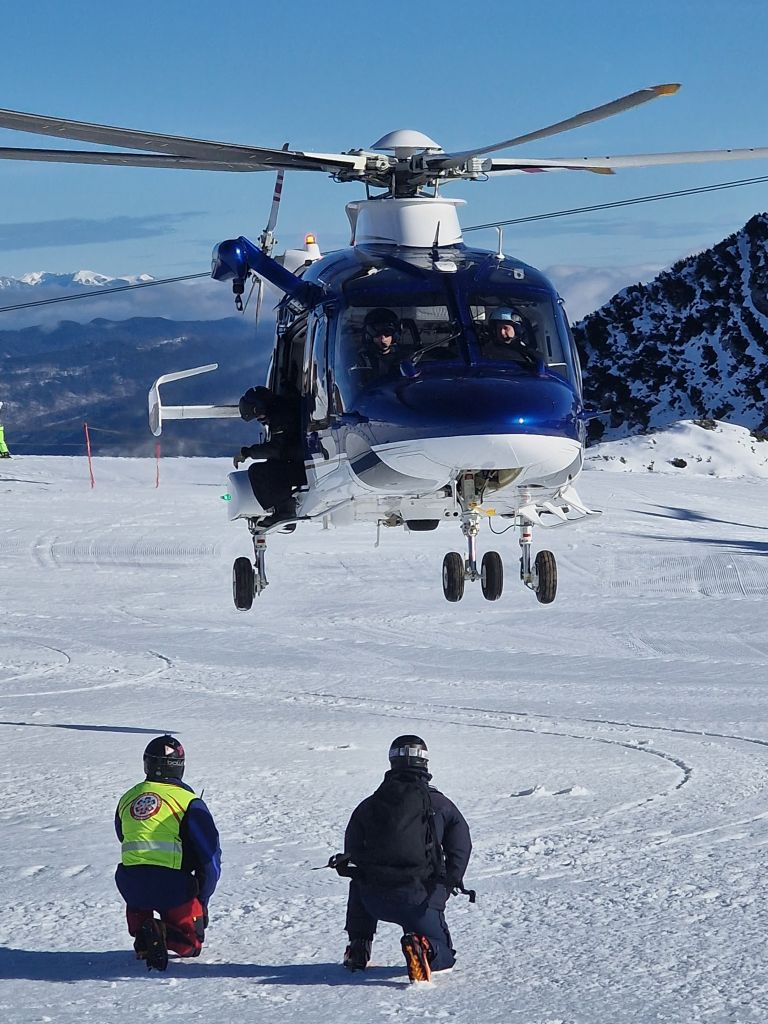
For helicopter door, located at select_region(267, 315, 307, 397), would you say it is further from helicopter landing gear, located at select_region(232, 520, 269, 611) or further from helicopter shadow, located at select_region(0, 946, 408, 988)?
helicopter shadow, located at select_region(0, 946, 408, 988)

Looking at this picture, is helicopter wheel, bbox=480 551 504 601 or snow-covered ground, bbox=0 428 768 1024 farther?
helicopter wheel, bbox=480 551 504 601

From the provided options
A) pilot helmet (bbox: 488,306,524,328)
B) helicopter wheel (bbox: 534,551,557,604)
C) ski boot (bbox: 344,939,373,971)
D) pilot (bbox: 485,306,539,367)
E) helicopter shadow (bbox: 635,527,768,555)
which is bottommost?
ski boot (bbox: 344,939,373,971)

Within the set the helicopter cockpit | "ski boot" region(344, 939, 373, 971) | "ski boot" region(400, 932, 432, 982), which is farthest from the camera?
the helicopter cockpit

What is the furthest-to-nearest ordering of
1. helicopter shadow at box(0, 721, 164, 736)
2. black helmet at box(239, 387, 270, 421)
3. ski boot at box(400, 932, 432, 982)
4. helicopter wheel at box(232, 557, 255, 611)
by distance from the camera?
helicopter shadow at box(0, 721, 164, 736)
helicopter wheel at box(232, 557, 255, 611)
black helmet at box(239, 387, 270, 421)
ski boot at box(400, 932, 432, 982)

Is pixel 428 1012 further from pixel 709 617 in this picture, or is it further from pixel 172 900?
pixel 709 617

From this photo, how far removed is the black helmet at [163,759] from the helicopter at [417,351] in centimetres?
286

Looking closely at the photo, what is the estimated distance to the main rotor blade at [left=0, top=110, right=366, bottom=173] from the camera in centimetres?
934

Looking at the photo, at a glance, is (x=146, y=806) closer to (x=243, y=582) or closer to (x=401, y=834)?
(x=401, y=834)

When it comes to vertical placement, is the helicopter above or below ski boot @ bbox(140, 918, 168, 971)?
above

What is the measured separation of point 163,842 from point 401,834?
167 cm

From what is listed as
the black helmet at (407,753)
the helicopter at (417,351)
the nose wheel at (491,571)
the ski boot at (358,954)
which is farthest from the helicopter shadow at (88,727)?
the black helmet at (407,753)

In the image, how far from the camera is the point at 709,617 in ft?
91.5

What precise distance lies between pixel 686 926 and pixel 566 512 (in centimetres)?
359

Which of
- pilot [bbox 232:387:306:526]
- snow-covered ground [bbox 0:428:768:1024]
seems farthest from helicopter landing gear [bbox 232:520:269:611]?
snow-covered ground [bbox 0:428:768:1024]
